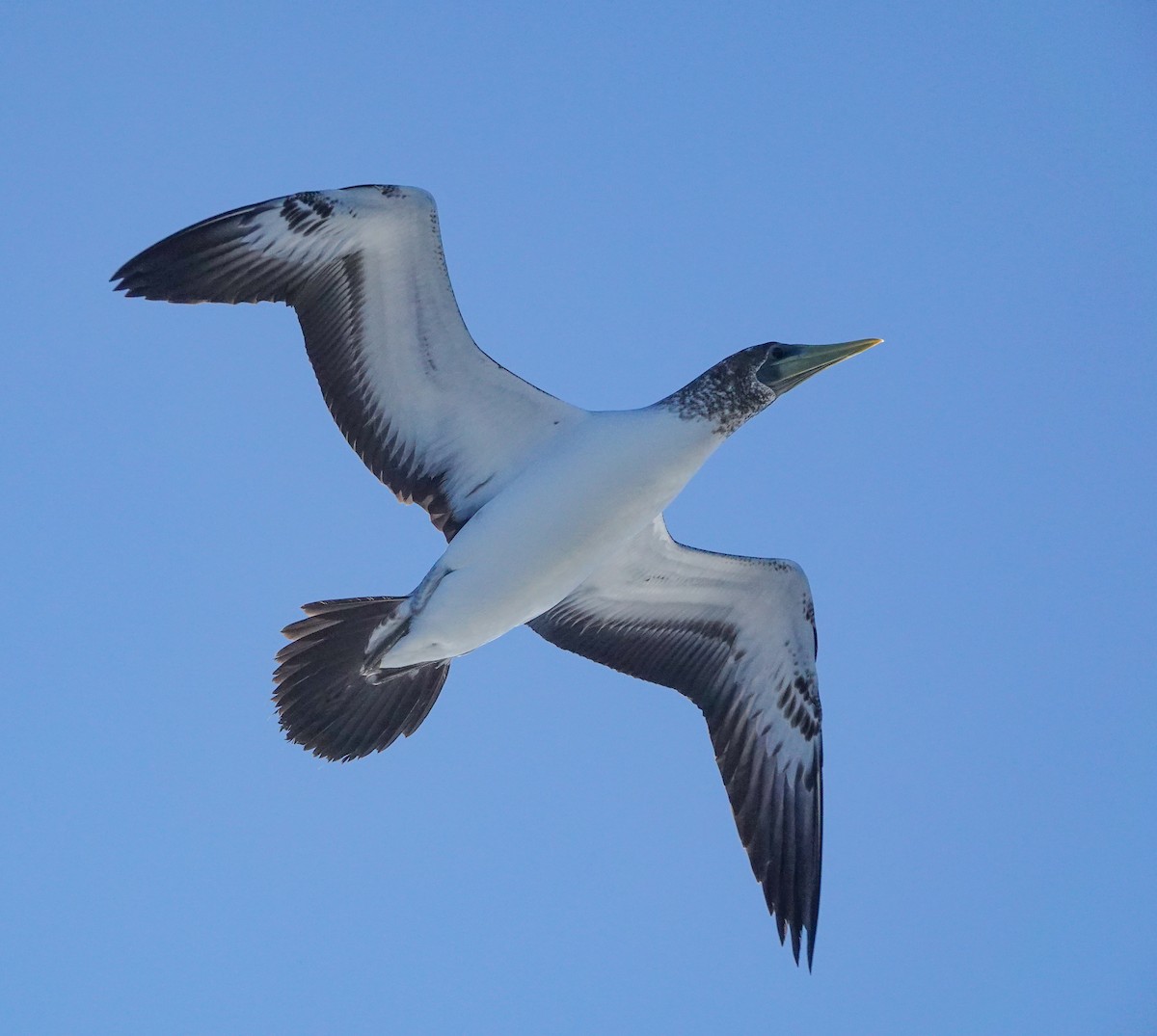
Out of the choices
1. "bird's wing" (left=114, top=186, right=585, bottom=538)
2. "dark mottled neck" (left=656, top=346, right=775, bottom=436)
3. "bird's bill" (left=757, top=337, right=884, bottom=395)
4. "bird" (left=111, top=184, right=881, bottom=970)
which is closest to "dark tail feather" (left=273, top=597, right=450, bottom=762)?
"bird" (left=111, top=184, right=881, bottom=970)

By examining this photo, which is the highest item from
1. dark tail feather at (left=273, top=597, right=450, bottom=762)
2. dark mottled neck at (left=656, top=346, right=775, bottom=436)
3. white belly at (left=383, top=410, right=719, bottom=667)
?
dark mottled neck at (left=656, top=346, right=775, bottom=436)

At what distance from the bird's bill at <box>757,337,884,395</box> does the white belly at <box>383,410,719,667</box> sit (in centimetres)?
54

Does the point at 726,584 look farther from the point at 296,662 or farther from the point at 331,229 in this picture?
the point at 331,229

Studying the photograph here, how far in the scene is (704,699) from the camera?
27.2 feet

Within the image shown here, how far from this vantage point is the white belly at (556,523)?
7.23 meters

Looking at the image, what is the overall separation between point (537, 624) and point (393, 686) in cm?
121

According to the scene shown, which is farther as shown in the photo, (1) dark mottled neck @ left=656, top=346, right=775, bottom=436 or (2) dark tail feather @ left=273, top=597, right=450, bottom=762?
(2) dark tail feather @ left=273, top=597, right=450, bottom=762

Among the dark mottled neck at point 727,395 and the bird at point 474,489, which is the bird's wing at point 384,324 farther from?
the dark mottled neck at point 727,395

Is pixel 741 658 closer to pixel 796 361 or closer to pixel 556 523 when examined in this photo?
pixel 556 523

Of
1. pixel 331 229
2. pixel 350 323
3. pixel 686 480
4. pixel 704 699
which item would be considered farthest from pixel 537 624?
pixel 331 229

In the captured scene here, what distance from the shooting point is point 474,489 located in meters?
7.99

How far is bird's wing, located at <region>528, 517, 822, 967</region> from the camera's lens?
7.68m

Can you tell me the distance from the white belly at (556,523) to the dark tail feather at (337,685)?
249 mm

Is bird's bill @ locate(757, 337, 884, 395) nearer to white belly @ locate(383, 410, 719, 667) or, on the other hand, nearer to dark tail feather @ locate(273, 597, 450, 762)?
white belly @ locate(383, 410, 719, 667)
